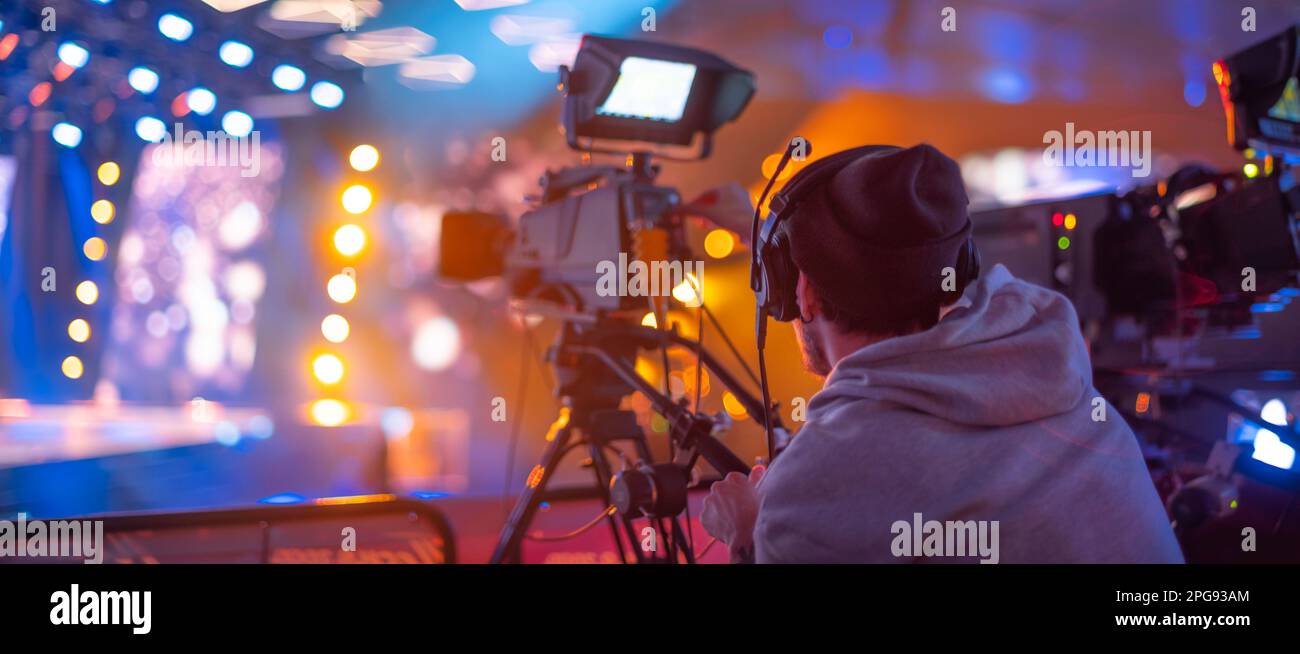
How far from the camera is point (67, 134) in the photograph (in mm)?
4660

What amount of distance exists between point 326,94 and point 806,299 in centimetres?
317

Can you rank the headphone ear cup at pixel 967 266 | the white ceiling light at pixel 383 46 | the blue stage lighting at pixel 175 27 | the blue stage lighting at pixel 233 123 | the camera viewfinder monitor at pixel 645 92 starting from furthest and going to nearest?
the white ceiling light at pixel 383 46, the blue stage lighting at pixel 233 123, the blue stage lighting at pixel 175 27, the camera viewfinder monitor at pixel 645 92, the headphone ear cup at pixel 967 266

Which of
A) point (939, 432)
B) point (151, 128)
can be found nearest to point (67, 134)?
point (151, 128)

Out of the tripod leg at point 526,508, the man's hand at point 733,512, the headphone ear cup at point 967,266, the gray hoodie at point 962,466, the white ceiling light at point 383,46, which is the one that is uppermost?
the white ceiling light at point 383,46

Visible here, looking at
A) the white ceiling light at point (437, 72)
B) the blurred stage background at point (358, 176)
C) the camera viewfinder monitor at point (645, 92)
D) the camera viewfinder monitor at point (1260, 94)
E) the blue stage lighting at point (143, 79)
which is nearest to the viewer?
the camera viewfinder monitor at point (645, 92)

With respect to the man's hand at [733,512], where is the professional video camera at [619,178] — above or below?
above

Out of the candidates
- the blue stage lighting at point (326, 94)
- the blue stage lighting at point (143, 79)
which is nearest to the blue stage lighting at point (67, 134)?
the blue stage lighting at point (143, 79)

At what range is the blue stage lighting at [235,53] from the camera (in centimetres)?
340

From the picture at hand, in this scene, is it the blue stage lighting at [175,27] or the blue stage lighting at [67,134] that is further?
the blue stage lighting at [67,134]

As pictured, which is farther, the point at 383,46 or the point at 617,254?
the point at 383,46

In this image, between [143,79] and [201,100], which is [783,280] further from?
[201,100]

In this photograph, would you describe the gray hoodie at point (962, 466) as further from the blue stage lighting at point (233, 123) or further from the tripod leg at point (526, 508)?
the blue stage lighting at point (233, 123)

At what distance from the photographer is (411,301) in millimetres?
6582

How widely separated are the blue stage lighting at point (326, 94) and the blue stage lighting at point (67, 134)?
2.04m
